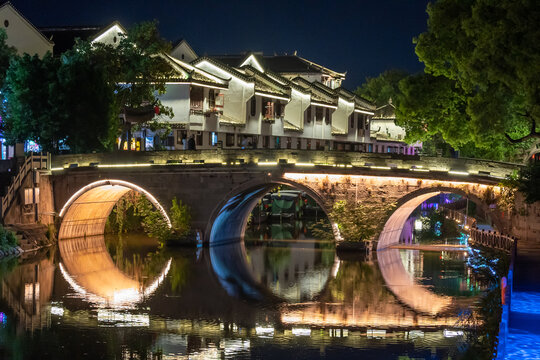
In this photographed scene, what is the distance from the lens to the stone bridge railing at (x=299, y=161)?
1253 inches

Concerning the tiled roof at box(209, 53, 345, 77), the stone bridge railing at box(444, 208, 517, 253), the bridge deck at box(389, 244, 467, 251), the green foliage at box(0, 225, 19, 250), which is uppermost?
the tiled roof at box(209, 53, 345, 77)

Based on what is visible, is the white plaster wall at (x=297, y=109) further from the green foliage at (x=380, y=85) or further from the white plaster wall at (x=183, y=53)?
the green foliage at (x=380, y=85)

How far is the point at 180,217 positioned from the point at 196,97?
35.9ft

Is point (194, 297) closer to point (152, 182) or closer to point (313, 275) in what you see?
point (313, 275)

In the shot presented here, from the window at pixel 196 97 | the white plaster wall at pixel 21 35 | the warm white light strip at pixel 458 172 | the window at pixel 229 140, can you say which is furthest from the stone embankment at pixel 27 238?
the warm white light strip at pixel 458 172

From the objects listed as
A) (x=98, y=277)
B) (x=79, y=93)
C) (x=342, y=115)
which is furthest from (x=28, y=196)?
(x=342, y=115)

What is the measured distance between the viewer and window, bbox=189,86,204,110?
148ft

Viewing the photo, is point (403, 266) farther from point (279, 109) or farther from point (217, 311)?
point (279, 109)

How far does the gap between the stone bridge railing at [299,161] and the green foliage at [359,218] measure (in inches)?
69.7

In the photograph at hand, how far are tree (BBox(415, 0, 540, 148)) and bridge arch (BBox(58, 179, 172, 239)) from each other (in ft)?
50.9

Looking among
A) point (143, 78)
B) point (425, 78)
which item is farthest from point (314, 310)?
point (143, 78)

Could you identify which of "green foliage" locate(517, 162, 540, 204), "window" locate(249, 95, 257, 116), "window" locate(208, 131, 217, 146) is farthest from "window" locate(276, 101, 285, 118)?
"green foliage" locate(517, 162, 540, 204)

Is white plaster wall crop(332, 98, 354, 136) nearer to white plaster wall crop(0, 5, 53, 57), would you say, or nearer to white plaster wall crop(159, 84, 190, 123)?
white plaster wall crop(159, 84, 190, 123)

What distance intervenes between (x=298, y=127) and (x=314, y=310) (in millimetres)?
34959
